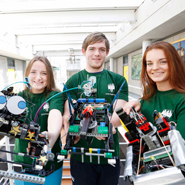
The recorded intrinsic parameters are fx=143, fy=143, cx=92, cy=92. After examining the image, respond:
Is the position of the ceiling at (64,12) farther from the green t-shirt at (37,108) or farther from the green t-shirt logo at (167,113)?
the green t-shirt logo at (167,113)

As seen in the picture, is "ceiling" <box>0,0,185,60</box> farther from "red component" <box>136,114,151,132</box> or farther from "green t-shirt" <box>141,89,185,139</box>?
"red component" <box>136,114,151,132</box>

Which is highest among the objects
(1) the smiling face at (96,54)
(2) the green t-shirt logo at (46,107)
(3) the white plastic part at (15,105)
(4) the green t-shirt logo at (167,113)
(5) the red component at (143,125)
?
(1) the smiling face at (96,54)

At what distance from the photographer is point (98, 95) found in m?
1.49

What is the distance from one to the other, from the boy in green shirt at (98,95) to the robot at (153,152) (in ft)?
1.14

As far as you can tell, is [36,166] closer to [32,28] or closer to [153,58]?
[153,58]

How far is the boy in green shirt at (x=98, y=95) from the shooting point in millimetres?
1366

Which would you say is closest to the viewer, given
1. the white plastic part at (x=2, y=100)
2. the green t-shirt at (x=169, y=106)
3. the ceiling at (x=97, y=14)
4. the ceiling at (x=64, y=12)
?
the white plastic part at (x=2, y=100)

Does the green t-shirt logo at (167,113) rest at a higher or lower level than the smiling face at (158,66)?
lower

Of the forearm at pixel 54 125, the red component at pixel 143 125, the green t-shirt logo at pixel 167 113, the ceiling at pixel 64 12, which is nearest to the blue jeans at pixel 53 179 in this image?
the forearm at pixel 54 125

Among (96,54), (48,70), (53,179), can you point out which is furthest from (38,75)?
(53,179)

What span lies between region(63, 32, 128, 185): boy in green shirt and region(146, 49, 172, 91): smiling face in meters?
0.39

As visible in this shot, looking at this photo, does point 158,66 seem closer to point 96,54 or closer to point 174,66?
point 174,66

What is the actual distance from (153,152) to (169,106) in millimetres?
433

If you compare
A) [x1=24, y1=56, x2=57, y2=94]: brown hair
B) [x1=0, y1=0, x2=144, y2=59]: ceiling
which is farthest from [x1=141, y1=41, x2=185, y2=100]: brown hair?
[x1=0, y1=0, x2=144, y2=59]: ceiling
